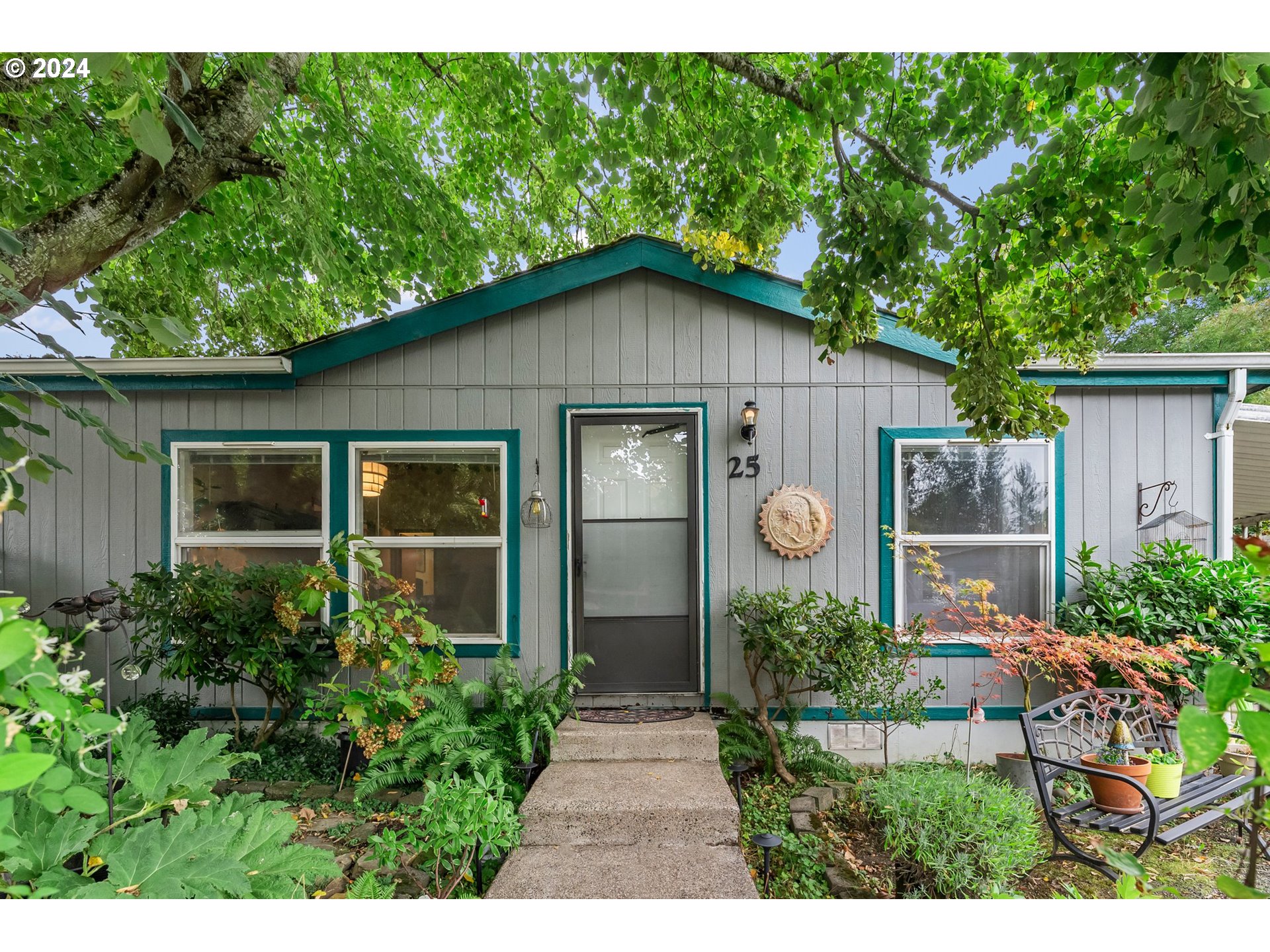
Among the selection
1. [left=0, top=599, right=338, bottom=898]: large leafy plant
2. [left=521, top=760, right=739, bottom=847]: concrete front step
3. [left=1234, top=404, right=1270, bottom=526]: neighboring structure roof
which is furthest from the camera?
[left=1234, top=404, right=1270, bottom=526]: neighboring structure roof

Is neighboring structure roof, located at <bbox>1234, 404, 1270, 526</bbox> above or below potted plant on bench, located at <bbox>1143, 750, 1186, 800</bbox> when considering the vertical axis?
above

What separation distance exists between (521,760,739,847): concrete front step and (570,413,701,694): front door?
100 cm

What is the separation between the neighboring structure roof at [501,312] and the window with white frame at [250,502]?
49 cm

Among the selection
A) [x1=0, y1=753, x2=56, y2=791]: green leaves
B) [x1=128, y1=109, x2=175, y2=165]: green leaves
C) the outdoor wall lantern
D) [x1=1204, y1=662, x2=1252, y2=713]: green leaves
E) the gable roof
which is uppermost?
the gable roof

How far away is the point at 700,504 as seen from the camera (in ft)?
12.9

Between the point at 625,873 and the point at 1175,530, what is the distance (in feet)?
13.7

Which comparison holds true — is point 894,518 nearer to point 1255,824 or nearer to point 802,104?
point 802,104

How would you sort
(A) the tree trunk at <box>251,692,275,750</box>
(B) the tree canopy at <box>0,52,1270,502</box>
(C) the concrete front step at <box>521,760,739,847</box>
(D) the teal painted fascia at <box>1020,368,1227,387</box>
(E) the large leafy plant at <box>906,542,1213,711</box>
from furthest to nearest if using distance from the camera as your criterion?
(D) the teal painted fascia at <box>1020,368,1227,387</box>
(A) the tree trunk at <box>251,692,275,750</box>
(E) the large leafy plant at <box>906,542,1213,711</box>
(C) the concrete front step at <box>521,760,739,847</box>
(B) the tree canopy at <box>0,52,1270,502</box>

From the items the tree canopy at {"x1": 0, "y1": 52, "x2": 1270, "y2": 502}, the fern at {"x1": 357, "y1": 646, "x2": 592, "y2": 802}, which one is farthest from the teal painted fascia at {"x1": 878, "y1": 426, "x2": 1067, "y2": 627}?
the fern at {"x1": 357, "y1": 646, "x2": 592, "y2": 802}

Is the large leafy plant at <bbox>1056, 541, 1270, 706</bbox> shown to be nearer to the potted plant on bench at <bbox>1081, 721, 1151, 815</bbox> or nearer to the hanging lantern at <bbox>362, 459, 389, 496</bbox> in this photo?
the potted plant on bench at <bbox>1081, 721, 1151, 815</bbox>

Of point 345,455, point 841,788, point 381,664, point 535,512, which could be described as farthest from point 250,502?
point 841,788

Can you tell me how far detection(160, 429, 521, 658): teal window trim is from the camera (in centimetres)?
392

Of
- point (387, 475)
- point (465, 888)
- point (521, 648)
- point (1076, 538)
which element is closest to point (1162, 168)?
point (1076, 538)

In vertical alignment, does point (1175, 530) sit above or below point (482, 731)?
above
